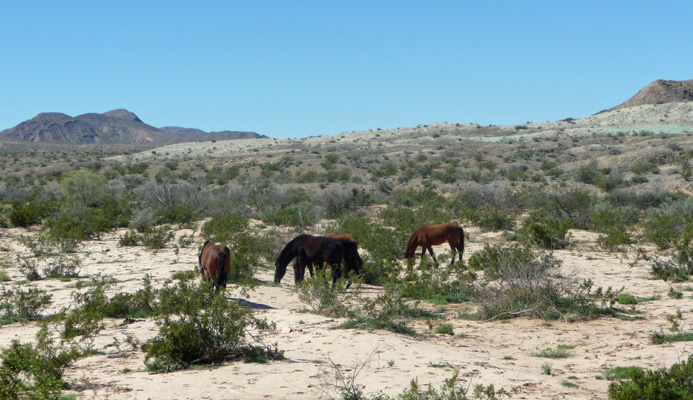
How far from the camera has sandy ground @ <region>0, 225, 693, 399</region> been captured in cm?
657

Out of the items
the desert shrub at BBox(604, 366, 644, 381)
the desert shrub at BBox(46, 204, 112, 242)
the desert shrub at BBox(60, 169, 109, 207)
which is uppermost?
the desert shrub at BBox(60, 169, 109, 207)

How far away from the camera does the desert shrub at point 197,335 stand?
24.0 ft

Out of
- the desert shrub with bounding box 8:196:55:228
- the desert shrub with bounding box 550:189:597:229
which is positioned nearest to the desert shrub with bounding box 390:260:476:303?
the desert shrub with bounding box 550:189:597:229

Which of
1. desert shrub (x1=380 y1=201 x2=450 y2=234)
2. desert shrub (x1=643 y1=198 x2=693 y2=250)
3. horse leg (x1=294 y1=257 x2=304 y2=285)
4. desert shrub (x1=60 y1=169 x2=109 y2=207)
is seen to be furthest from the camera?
desert shrub (x1=60 y1=169 x2=109 y2=207)

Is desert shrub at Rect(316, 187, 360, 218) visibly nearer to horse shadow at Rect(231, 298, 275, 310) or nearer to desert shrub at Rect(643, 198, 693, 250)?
desert shrub at Rect(643, 198, 693, 250)

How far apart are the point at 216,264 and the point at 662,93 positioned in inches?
4248

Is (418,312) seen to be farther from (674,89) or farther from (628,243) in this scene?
(674,89)

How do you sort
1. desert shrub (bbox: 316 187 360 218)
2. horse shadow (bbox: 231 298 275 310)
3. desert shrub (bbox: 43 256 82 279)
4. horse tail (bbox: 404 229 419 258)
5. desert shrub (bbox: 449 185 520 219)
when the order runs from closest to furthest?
horse shadow (bbox: 231 298 275 310) < desert shrub (bbox: 43 256 82 279) < horse tail (bbox: 404 229 419 258) < desert shrub (bbox: 449 185 520 219) < desert shrub (bbox: 316 187 360 218)

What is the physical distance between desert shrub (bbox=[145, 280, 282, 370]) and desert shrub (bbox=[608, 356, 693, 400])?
3.96m

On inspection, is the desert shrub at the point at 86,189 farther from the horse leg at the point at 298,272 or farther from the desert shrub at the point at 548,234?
the desert shrub at the point at 548,234

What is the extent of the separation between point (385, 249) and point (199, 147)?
75835mm

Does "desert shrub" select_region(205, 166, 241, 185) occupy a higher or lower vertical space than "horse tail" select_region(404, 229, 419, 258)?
higher

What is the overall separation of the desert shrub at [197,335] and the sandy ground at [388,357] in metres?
0.24

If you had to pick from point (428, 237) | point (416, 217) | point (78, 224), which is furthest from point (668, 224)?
point (78, 224)
